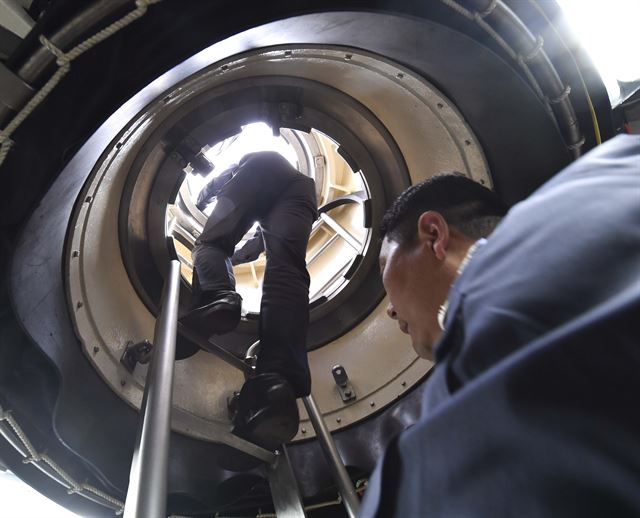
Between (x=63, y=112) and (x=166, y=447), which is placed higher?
(x=63, y=112)

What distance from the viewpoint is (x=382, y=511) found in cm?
57

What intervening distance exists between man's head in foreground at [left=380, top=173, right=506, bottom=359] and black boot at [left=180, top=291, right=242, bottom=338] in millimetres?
534

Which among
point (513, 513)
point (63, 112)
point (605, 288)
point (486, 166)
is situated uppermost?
point (63, 112)

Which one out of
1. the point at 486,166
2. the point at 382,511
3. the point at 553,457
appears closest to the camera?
the point at 553,457

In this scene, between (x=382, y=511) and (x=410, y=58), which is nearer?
(x=382, y=511)

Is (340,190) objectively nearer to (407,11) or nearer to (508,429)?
(407,11)

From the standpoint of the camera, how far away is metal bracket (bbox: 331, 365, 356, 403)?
2150 mm

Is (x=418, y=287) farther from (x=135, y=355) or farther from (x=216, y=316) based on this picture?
(x=135, y=355)

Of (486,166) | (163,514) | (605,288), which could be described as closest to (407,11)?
(486,166)

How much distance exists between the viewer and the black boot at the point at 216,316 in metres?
1.59

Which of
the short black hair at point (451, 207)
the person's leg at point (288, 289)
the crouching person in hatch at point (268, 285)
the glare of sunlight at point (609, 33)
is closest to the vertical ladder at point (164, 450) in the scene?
the crouching person in hatch at point (268, 285)

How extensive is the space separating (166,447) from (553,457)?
2.06 ft

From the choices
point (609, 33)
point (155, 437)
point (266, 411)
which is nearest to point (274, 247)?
point (266, 411)

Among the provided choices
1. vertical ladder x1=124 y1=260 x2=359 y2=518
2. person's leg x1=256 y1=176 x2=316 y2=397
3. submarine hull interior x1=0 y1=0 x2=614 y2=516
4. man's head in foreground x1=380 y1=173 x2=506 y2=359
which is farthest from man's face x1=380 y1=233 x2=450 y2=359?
submarine hull interior x1=0 y1=0 x2=614 y2=516
